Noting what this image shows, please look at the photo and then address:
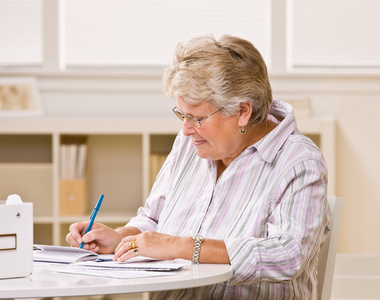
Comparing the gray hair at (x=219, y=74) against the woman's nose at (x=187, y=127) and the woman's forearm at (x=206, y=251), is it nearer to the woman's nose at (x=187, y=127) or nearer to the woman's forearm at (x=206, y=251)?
the woman's nose at (x=187, y=127)

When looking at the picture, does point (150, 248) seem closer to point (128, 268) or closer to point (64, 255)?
point (128, 268)

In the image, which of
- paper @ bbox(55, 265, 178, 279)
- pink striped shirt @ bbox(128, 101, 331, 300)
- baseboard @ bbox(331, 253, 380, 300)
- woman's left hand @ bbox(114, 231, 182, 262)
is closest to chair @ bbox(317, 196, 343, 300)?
pink striped shirt @ bbox(128, 101, 331, 300)

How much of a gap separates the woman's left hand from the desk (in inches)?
3.3

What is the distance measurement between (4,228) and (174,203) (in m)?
0.66

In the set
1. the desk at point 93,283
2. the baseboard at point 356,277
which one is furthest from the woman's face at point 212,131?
the baseboard at point 356,277

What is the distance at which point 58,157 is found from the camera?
12.0 feet

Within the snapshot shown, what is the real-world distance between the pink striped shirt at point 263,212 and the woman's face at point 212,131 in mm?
48

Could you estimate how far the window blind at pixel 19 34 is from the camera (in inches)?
156

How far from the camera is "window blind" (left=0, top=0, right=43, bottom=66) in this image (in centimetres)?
396

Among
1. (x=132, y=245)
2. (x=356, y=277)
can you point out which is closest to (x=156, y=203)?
(x=132, y=245)

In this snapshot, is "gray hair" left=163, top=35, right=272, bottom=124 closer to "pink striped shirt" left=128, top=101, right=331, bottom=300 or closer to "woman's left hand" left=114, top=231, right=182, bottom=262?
"pink striped shirt" left=128, top=101, right=331, bottom=300

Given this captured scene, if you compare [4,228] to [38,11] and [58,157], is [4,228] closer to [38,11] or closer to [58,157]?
[58,157]

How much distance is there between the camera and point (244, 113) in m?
1.89

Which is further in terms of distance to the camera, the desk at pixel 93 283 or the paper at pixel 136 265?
the paper at pixel 136 265
